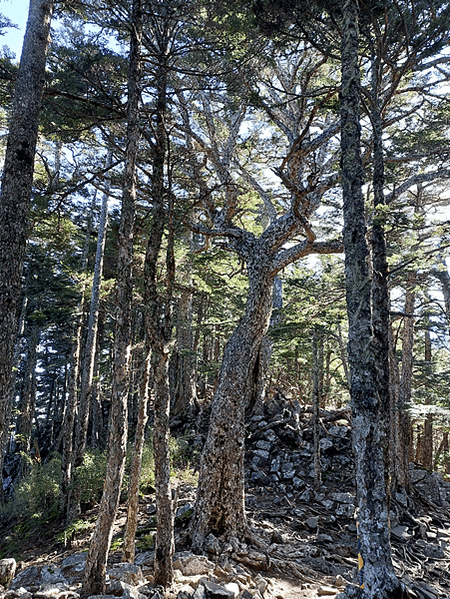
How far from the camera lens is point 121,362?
5043 mm

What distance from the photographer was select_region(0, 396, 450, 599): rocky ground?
17.0 ft

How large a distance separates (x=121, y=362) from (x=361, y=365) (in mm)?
3035

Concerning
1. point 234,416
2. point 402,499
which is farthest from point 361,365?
point 402,499

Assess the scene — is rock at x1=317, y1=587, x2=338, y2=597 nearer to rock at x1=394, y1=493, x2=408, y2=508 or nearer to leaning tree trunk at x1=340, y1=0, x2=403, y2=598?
leaning tree trunk at x1=340, y1=0, x2=403, y2=598

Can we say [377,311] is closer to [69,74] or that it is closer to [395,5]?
[395,5]

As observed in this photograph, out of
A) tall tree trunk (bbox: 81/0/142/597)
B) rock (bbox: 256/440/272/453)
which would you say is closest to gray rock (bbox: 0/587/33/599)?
tall tree trunk (bbox: 81/0/142/597)

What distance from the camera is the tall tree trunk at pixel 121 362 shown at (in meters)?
4.57

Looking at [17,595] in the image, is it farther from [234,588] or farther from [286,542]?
[286,542]

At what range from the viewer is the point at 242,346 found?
27.2 feet

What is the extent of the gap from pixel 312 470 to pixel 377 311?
23.1 feet

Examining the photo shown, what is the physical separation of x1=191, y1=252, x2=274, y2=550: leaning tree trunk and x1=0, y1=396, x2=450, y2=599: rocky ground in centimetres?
41

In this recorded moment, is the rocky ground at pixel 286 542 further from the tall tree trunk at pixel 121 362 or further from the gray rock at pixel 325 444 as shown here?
the tall tree trunk at pixel 121 362

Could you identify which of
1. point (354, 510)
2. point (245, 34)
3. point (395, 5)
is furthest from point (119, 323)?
point (354, 510)

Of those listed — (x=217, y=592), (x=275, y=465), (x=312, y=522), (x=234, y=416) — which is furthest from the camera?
(x=275, y=465)
